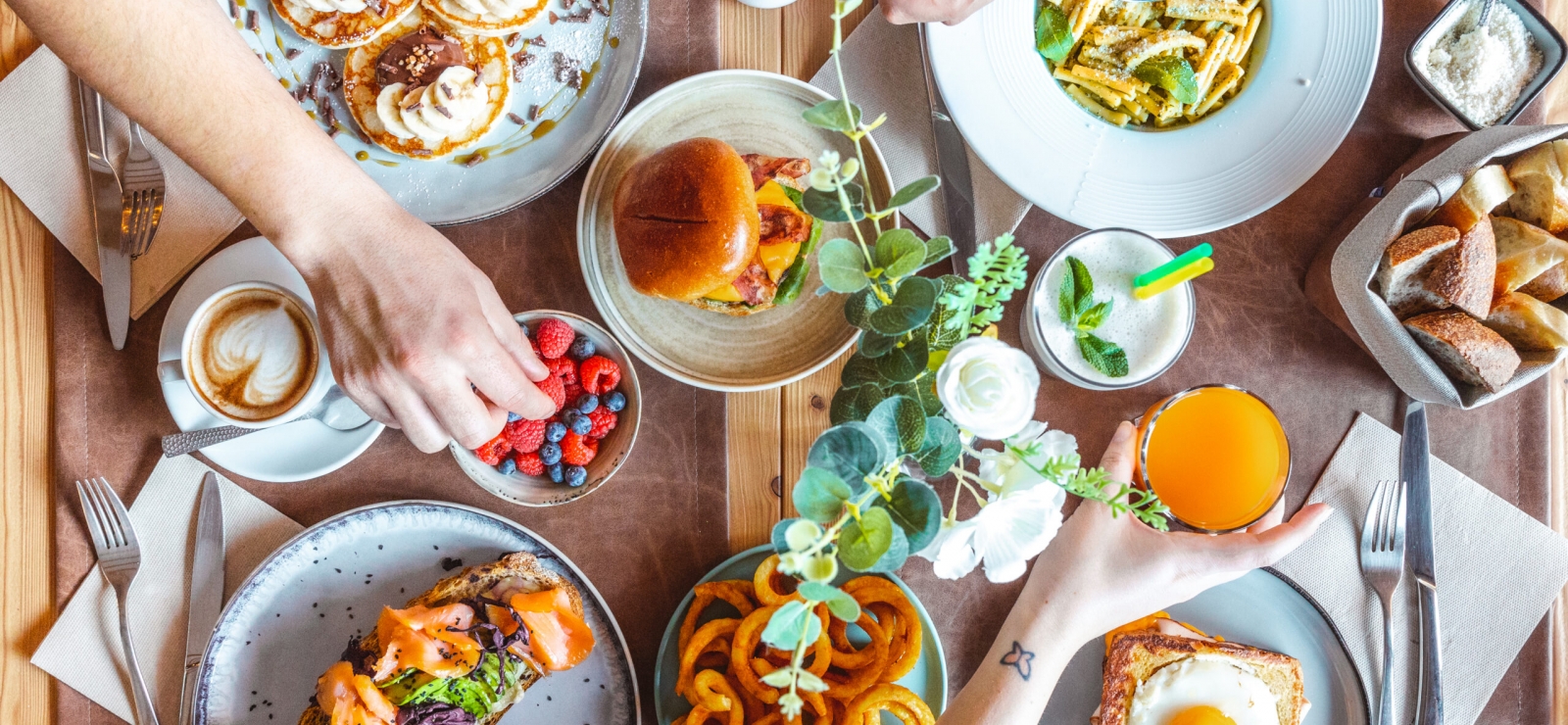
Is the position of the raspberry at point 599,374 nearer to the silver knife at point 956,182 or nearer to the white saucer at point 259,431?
the white saucer at point 259,431

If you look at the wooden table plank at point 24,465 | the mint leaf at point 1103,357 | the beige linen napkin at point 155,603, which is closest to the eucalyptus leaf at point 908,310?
the mint leaf at point 1103,357

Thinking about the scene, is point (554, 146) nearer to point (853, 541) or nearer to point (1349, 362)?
point (853, 541)

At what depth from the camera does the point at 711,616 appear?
1.40 meters

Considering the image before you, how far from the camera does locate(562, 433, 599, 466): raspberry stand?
1.36m

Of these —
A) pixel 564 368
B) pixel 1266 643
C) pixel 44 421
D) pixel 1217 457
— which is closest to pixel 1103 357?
pixel 1217 457

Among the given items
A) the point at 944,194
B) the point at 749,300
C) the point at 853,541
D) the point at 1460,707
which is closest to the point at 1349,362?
the point at 1460,707

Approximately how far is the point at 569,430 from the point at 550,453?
45mm

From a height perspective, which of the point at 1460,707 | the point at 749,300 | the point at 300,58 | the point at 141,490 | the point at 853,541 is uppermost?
the point at 300,58

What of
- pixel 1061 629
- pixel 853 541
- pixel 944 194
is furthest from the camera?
pixel 944 194

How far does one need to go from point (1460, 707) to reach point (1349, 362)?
582 mm

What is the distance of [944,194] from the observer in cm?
140

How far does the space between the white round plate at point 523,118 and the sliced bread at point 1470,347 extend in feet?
4.02

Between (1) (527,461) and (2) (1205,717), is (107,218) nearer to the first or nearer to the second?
(1) (527,461)

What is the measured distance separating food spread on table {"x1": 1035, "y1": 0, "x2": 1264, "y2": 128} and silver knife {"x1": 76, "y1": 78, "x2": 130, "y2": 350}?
56.0 inches
